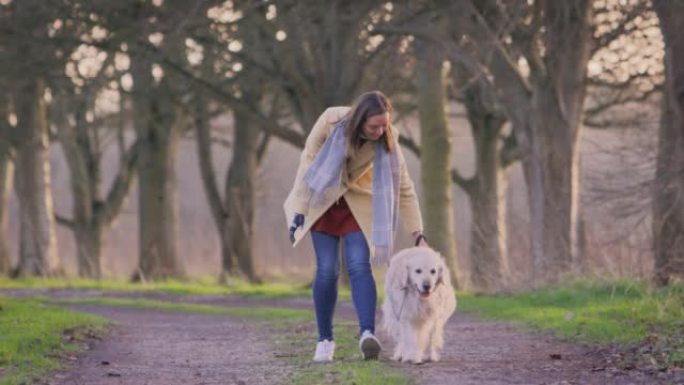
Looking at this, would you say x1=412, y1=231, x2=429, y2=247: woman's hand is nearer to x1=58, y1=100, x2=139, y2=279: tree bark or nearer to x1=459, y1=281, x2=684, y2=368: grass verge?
x1=459, y1=281, x2=684, y2=368: grass verge

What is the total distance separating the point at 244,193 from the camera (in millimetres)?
30219

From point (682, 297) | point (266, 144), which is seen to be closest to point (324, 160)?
point (682, 297)

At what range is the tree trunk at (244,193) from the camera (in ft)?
98.1

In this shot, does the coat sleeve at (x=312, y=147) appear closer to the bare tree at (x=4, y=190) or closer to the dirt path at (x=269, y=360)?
the dirt path at (x=269, y=360)

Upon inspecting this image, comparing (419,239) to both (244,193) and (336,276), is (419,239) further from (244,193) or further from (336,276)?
(244,193)

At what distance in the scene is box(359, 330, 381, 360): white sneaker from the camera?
977 centimetres

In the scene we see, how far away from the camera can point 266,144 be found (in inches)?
1245

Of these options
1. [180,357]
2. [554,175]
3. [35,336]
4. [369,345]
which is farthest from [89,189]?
[369,345]

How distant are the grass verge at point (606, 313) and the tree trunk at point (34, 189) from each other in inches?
499

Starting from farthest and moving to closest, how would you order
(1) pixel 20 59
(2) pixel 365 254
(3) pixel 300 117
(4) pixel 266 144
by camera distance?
(4) pixel 266 144 < (3) pixel 300 117 < (1) pixel 20 59 < (2) pixel 365 254

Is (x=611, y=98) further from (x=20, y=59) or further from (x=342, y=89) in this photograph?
(x=20, y=59)

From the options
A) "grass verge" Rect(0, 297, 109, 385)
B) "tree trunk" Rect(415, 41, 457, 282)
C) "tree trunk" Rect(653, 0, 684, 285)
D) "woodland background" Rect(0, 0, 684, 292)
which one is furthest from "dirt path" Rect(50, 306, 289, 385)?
"tree trunk" Rect(415, 41, 457, 282)

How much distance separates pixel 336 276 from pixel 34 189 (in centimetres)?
1974

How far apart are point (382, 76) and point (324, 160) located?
15.4 m
